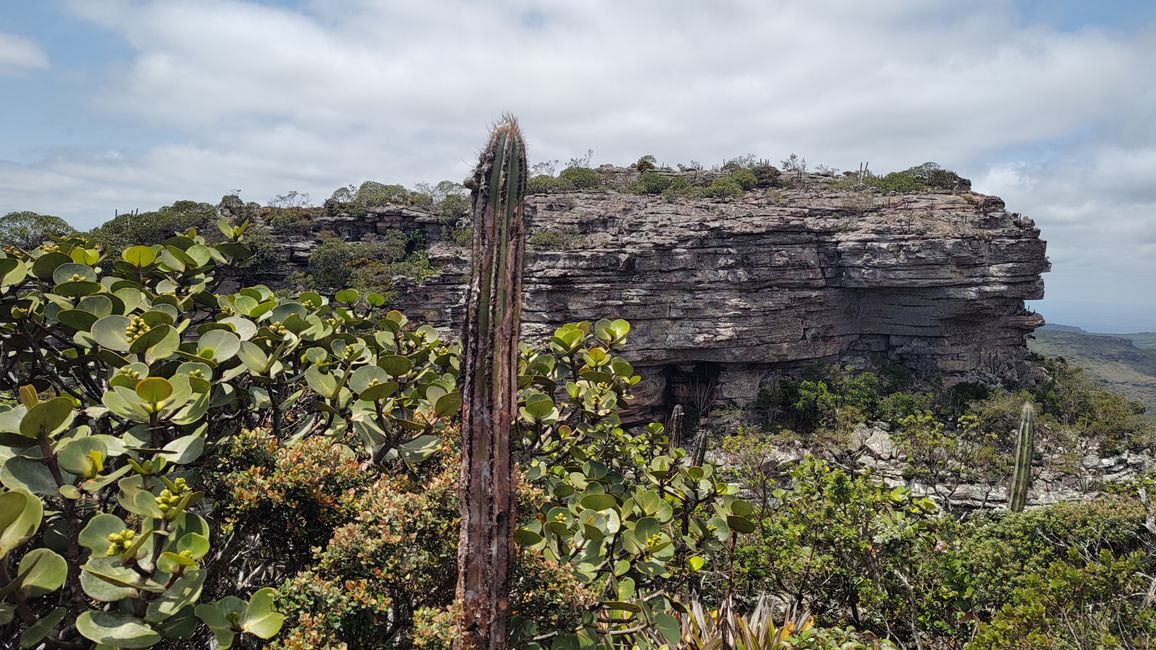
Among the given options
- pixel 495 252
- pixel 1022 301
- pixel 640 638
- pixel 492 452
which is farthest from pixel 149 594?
pixel 1022 301

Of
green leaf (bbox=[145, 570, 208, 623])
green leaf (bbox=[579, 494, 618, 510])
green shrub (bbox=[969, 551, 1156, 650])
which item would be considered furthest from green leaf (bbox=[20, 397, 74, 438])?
green shrub (bbox=[969, 551, 1156, 650])

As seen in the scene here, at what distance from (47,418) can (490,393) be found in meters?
1.62

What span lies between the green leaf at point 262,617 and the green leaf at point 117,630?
27 centimetres

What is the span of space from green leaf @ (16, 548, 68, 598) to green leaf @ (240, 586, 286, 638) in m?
0.56

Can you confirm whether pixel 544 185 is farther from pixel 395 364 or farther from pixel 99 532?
pixel 99 532

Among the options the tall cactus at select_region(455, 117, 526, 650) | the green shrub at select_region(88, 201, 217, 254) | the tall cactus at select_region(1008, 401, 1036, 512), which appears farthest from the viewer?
the green shrub at select_region(88, 201, 217, 254)

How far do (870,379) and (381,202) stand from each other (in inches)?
1112

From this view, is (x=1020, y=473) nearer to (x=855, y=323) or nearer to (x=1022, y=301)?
(x=855, y=323)

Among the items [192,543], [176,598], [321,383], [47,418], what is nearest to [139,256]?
[321,383]

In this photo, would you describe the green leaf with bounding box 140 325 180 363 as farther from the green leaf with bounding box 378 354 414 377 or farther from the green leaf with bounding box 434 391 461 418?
the green leaf with bounding box 434 391 461 418

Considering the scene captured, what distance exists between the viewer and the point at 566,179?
36188 millimetres

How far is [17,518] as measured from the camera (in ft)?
5.19

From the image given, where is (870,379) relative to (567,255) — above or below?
below

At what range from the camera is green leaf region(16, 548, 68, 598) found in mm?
1656
